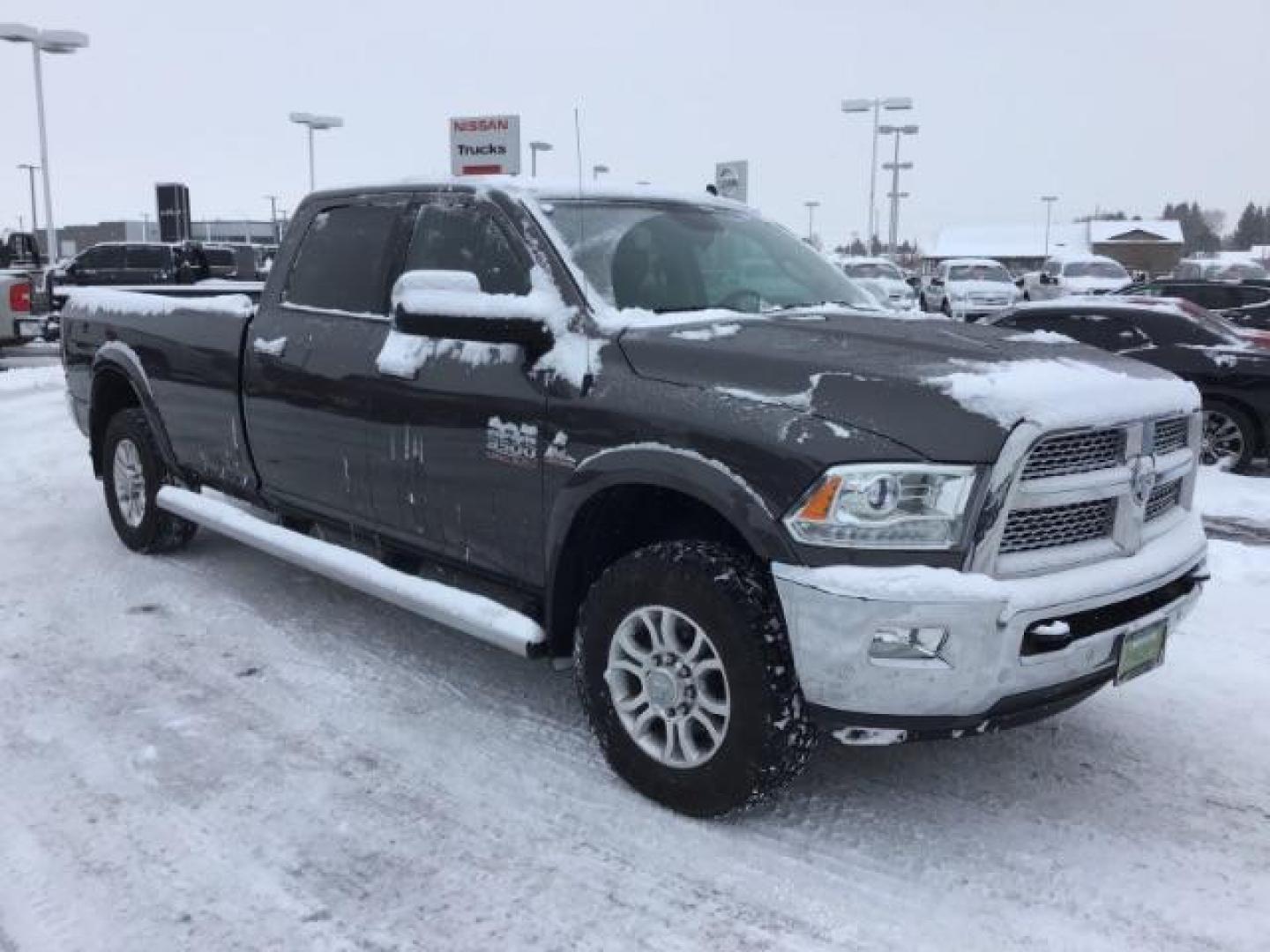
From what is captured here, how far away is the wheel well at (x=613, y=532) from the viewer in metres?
3.52

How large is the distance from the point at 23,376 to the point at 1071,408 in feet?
49.2

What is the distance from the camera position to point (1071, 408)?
303 cm

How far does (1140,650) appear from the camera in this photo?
334 cm

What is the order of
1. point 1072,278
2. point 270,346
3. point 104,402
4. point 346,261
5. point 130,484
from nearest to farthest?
point 346,261 < point 270,346 < point 130,484 < point 104,402 < point 1072,278

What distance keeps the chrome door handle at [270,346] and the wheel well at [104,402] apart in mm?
1745

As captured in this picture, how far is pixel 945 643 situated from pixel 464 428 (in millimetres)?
1797

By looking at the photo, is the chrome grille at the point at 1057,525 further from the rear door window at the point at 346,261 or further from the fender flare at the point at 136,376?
the fender flare at the point at 136,376

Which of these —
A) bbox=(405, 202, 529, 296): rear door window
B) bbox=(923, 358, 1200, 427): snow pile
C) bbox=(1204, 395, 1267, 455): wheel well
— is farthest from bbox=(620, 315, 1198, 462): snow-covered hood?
bbox=(1204, 395, 1267, 455): wheel well

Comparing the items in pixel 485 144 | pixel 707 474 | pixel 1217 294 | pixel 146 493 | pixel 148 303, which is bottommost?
pixel 146 493

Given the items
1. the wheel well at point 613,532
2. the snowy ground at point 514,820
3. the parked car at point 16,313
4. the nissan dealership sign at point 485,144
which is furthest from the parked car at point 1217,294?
the parked car at point 16,313

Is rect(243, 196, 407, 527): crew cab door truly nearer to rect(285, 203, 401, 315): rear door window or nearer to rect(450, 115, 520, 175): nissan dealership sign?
rect(285, 203, 401, 315): rear door window

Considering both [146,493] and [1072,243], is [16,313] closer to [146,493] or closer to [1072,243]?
[146,493]

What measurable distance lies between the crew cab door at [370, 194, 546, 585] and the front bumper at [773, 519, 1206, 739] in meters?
1.11

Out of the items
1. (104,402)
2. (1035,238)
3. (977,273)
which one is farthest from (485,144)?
(1035,238)
